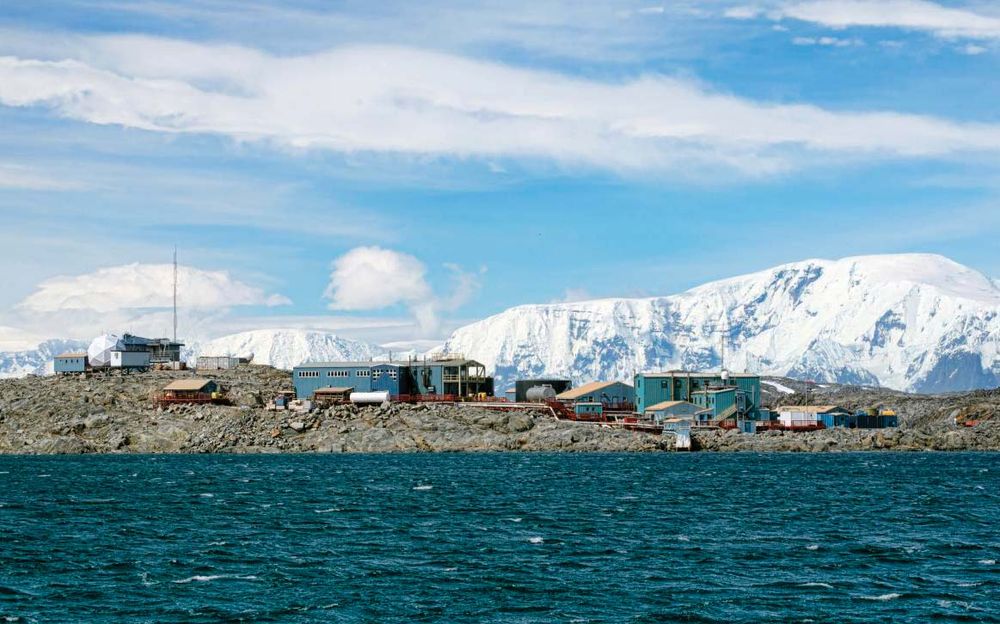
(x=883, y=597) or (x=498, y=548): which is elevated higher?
(x=498, y=548)

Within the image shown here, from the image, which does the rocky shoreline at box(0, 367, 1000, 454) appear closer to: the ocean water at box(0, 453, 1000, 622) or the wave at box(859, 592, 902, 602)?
the ocean water at box(0, 453, 1000, 622)

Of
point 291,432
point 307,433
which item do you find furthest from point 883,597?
point 291,432

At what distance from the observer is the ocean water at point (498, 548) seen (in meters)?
55.0

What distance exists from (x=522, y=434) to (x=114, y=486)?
86602mm

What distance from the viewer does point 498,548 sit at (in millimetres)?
72625

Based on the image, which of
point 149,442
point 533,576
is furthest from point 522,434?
point 533,576

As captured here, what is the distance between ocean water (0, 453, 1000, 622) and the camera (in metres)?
55.0

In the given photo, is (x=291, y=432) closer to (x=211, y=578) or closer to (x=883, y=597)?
(x=211, y=578)

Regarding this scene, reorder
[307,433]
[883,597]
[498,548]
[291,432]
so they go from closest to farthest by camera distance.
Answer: [883,597], [498,548], [291,432], [307,433]

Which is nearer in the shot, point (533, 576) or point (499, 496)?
point (533, 576)

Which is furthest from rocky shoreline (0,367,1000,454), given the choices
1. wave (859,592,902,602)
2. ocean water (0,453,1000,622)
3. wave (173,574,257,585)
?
wave (859,592,902,602)

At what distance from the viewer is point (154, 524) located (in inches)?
3346

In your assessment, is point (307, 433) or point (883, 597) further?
point (307, 433)

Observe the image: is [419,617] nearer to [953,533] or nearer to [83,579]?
[83,579]
